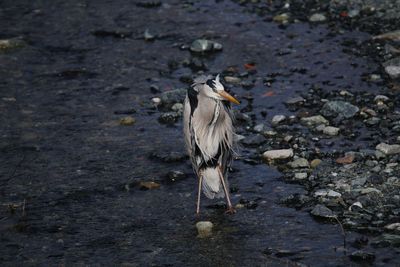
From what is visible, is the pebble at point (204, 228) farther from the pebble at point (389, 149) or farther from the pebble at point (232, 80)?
the pebble at point (232, 80)

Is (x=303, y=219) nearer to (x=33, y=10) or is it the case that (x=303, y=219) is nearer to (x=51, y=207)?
(x=51, y=207)

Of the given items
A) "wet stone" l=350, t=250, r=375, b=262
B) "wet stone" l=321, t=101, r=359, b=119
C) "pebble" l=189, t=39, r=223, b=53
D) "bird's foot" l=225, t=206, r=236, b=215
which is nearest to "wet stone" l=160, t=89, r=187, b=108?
"pebble" l=189, t=39, r=223, b=53

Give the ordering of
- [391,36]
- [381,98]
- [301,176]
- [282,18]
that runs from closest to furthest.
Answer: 1. [301,176]
2. [381,98]
3. [391,36]
4. [282,18]

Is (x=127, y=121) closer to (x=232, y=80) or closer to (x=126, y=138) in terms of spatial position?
(x=126, y=138)

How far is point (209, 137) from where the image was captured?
6.87 m

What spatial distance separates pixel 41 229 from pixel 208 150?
1.64 metres

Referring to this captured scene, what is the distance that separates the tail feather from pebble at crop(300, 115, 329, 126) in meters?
1.66

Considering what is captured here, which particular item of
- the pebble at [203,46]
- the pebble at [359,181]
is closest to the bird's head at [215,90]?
the pebble at [359,181]

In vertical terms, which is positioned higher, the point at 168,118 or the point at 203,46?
the point at 203,46

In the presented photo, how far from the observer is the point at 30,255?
19.7ft

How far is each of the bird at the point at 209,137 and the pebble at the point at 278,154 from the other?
58 centimetres

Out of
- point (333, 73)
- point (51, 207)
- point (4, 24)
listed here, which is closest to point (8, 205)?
point (51, 207)

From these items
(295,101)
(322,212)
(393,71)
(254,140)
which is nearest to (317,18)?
(393,71)

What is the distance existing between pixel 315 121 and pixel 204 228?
2316mm
